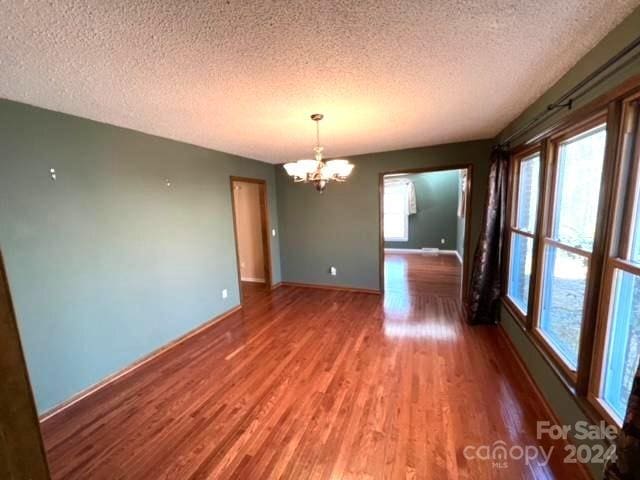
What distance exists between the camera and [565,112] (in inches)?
67.5

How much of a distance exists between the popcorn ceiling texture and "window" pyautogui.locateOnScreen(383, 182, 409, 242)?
5389 millimetres

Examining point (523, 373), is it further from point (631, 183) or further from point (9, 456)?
point (9, 456)

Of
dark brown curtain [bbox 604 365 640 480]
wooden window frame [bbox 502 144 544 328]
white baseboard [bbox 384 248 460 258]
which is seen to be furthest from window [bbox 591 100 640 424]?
white baseboard [bbox 384 248 460 258]

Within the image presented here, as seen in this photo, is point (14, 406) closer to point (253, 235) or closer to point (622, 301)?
point (622, 301)

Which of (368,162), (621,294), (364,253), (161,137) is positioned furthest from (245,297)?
(621,294)

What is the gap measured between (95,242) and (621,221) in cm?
351

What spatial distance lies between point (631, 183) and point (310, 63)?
1686 millimetres

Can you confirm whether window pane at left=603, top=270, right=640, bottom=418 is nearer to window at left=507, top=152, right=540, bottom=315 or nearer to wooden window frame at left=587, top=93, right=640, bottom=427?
wooden window frame at left=587, top=93, right=640, bottom=427

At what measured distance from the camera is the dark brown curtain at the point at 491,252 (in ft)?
9.45

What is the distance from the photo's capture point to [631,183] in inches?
48.8

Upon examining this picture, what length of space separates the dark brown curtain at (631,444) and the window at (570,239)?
77 centimetres

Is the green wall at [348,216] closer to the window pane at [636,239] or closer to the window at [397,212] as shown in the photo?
the window pane at [636,239]

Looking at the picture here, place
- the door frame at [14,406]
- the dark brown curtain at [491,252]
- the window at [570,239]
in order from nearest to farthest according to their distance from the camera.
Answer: the door frame at [14,406], the window at [570,239], the dark brown curtain at [491,252]

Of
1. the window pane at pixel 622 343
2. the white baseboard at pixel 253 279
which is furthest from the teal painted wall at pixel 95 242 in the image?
the window pane at pixel 622 343
